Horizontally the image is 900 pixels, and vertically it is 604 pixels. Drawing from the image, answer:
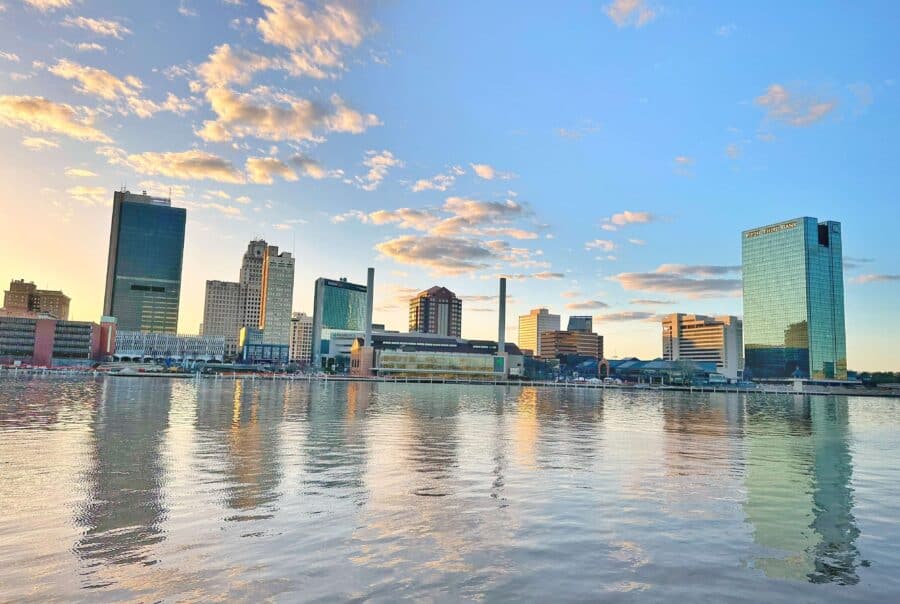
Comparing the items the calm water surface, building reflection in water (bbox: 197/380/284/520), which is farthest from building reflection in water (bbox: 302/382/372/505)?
building reflection in water (bbox: 197/380/284/520)

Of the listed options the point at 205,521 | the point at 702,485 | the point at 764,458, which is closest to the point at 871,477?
the point at 764,458

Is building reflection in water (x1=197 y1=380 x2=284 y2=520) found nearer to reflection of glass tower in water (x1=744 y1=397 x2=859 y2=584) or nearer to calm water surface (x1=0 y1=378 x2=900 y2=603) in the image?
calm water surface (x1=0 y1=378 x2=900 y2=603)

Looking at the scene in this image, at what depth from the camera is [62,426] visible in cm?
4341

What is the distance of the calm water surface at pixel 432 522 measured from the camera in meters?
12.6

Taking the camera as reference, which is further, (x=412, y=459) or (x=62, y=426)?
(x=62, y=426)

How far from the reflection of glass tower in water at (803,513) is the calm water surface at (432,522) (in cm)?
10

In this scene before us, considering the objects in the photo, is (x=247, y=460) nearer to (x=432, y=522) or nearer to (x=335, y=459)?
(x=335, y=459)

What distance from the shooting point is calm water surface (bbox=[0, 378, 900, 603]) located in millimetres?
12641

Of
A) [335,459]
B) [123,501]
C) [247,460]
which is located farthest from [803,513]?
[247,460]

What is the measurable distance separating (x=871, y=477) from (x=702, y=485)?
36.2 feet

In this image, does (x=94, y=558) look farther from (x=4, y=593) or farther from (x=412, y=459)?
(x=412, y=459)

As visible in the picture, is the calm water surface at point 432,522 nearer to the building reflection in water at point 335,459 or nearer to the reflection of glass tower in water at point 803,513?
the reflection of glass tower in water at point 803,513

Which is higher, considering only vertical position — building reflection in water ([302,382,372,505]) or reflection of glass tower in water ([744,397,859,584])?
reflection of glass tower in water ([744,397,859,584])

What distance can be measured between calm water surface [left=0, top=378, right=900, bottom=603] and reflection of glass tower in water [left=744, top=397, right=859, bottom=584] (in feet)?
0.31
